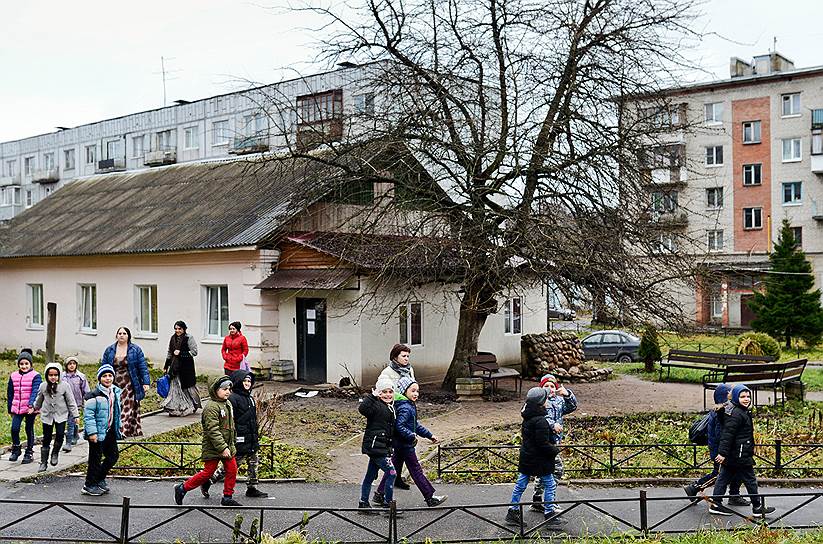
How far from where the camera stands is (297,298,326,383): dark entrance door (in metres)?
22.0

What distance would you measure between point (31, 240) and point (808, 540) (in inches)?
1127

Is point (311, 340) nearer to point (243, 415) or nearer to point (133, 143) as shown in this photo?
point (243, 415)

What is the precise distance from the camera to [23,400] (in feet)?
41.5

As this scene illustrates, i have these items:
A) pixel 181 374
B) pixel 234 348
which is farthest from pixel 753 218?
pixel 181 374

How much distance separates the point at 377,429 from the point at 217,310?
48.1 ft

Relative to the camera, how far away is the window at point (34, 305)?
30.5m

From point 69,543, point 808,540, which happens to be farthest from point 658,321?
point 69,543

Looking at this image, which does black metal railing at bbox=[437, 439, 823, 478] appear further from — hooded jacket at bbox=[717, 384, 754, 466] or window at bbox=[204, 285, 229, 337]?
window at bbox=[204, 285, 229, 337]

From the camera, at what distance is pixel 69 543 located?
8875 mm

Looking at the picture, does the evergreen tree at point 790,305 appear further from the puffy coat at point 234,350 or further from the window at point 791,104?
the puffy coat at point 234,350

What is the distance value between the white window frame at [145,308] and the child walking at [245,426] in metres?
15.6

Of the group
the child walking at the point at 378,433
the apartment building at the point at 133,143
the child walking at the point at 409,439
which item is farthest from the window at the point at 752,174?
the child walking at the point at 378,433

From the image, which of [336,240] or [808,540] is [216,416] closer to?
[808,540]

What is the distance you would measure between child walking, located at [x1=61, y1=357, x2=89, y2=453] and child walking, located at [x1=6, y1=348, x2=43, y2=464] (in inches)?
17.3
